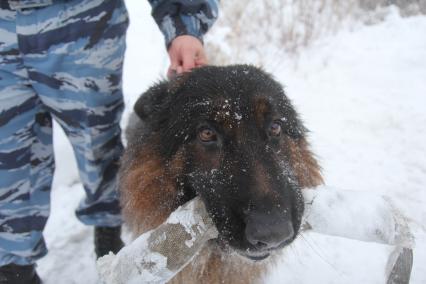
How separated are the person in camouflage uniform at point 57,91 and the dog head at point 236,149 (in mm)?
296

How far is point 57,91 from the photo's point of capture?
263cm

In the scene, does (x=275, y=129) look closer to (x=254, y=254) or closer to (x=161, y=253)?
(x=254, y=254)

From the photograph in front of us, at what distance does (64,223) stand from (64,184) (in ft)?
2.07

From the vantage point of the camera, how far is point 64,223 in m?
4.07

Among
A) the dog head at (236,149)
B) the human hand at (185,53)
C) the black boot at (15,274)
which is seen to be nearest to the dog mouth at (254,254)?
the dog head at (236,149)

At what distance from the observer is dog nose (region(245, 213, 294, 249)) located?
183cm

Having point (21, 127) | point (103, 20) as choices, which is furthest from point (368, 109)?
point (21, 127)

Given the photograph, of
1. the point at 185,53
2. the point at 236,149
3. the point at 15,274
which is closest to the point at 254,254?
the point at 236,149

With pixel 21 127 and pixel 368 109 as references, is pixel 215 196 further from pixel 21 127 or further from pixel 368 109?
pixel 368 109

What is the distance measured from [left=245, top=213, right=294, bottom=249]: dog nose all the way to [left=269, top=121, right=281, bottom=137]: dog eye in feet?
2.27

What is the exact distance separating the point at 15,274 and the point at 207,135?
6.52ft

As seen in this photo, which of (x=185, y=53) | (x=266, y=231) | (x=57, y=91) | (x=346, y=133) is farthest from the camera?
(x=346, y=133)

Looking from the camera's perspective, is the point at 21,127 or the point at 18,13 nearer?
the point at 18,13

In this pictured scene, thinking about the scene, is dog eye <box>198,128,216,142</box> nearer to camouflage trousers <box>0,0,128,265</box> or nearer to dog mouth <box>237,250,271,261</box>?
dog mouth <box>237,250,271,261</box>
